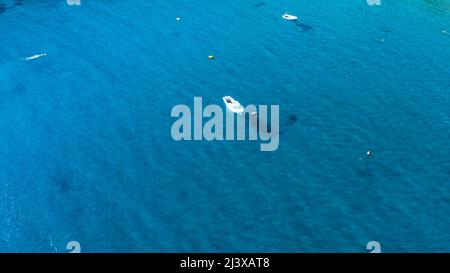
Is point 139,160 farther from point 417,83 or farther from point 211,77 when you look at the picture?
point 417,83

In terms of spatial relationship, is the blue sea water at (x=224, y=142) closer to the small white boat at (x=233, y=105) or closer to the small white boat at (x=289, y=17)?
the small white boat at (x=233, y=105)

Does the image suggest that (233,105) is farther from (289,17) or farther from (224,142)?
(289,17)

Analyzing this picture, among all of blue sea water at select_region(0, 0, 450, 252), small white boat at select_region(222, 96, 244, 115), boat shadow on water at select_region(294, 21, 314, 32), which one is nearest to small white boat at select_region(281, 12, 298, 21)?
boat shadow on water at select_region(294, 21, 314, 32)

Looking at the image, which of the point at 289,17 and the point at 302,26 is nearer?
the point at 302,26

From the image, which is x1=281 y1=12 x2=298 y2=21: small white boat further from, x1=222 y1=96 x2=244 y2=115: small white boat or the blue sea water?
x1=222 y1=96 x2=244 y2=115: small white boat

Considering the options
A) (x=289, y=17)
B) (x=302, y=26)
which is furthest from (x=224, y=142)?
(x=289, y=17)
